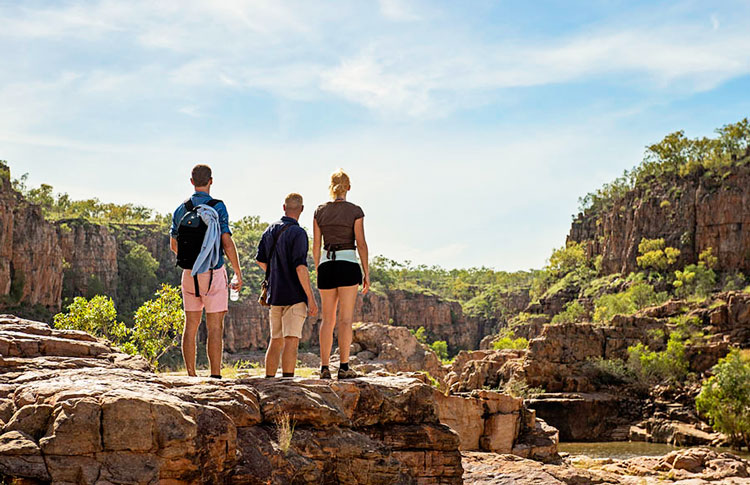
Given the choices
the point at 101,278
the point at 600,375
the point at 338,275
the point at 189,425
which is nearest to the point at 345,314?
the point at 338,275

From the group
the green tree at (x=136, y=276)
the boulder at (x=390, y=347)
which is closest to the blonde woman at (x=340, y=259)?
the boulder at (x=390, y=347)

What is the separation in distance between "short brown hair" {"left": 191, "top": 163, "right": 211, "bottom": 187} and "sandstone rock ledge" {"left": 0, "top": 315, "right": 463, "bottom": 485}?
2.10m

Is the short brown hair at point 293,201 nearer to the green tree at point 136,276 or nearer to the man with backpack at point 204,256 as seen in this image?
the man with backpack at point 204,256

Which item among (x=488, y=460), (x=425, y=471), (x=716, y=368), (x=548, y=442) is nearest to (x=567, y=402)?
(x=716, y=368)

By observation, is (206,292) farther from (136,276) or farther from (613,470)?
(136,276)

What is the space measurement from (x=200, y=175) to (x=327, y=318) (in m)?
2.14

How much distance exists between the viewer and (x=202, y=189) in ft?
26.7

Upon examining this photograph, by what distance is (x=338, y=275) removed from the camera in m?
8.52

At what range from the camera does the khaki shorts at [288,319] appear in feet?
26.8

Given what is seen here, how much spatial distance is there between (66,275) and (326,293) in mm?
73011

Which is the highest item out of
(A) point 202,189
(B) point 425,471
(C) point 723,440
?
(A) point 202,189

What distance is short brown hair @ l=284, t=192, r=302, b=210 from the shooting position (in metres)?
8.44

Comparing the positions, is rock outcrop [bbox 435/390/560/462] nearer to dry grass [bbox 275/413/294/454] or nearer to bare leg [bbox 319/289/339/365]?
bare leg [bbox 319/289/339/365]

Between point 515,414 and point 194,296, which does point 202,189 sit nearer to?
point 194,296
